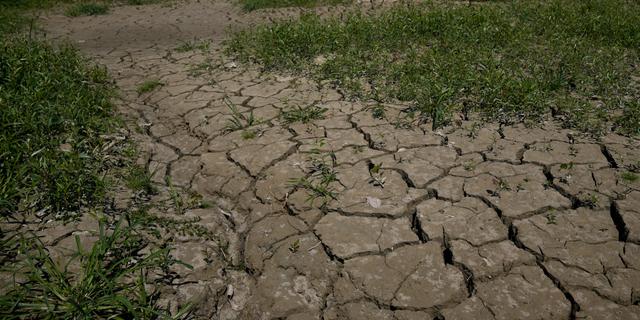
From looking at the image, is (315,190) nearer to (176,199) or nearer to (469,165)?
(176,199)

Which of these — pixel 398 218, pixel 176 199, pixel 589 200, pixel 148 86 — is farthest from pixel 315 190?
pixel 148 86

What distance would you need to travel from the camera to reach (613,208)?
223 cm

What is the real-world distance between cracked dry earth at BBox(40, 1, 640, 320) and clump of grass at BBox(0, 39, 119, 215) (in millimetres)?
346

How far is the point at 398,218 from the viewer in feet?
7.36

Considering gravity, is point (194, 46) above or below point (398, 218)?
below

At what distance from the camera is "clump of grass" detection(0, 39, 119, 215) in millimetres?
2318

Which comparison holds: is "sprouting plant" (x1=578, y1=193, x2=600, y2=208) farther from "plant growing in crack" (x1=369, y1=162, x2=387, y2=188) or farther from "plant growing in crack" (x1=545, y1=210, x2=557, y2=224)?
"plant growing in crack" (x1=369, y1=162, x2=387, y2=188)

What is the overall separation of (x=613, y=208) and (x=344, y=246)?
1417mm

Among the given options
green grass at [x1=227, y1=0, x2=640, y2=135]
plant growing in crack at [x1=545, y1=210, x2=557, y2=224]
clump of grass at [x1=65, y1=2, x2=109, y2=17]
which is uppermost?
green grass at [x1=227, y1=0, x2=640, y2=135]

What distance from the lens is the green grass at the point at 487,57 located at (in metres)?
3.26

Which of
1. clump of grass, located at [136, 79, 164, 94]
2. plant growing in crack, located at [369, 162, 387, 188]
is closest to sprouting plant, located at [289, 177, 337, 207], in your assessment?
plant growing in crack, located at [369, 162, 387, 188]

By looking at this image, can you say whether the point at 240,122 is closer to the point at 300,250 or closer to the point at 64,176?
the point at 64,176

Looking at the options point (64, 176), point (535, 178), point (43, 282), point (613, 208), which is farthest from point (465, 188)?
point (64, 176)

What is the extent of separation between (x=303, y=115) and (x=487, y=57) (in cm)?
203
